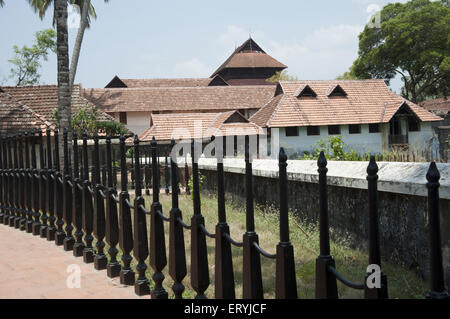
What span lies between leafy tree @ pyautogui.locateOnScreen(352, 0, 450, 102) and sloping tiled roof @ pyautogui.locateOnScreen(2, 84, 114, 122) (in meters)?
24.8

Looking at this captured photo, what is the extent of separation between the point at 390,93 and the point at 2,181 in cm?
2931

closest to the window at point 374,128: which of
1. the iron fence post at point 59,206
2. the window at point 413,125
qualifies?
the window at point 413,125

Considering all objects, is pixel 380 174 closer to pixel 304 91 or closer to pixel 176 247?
pixel 176 247

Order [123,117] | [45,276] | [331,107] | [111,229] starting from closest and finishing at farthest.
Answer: [45,276]
[111,229]
[331,107]
[123,117]

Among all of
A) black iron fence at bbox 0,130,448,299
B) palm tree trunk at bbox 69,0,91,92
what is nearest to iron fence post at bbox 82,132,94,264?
black iron fence at bbox 0,130,448,299

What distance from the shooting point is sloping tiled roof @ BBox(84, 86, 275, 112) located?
33438mm

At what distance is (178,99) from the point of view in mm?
34719

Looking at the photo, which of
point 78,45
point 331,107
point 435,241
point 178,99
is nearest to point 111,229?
point 435,241

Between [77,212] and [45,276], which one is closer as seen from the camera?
[45,276]

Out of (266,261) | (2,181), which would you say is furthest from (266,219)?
(2,181)

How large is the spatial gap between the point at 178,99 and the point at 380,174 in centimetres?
3120

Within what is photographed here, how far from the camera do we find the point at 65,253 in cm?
476

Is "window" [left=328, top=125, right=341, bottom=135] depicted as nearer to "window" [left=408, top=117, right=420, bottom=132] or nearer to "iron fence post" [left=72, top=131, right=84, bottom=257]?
"window" [left=408, top=117, right=420, bottom=132]
